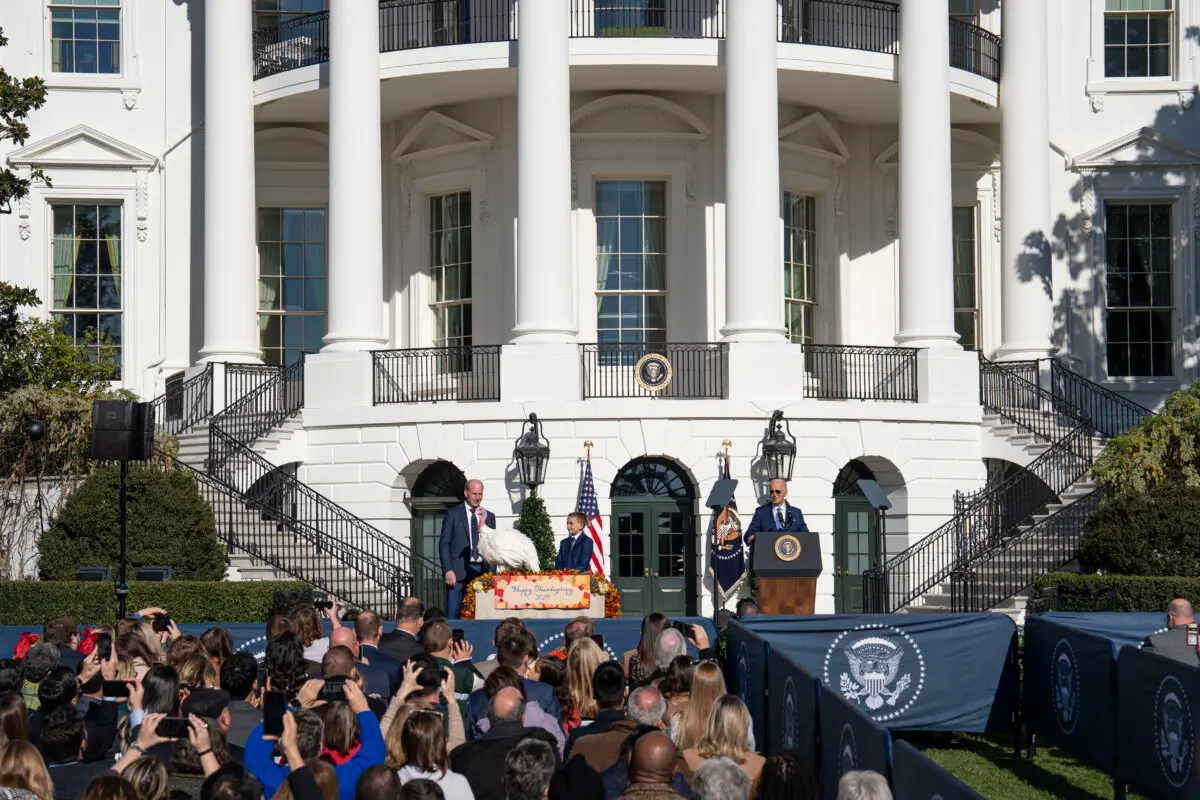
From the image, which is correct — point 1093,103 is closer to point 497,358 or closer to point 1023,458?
point 1023,458

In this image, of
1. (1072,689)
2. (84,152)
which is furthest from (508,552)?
(84,152)

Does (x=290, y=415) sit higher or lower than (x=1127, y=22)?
lower

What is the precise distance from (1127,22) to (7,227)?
21.7 m

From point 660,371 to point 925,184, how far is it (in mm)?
5493

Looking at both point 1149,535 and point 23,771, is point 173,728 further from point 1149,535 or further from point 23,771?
point 1149,535

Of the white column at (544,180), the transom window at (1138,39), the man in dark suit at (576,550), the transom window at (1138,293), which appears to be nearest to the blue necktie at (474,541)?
the man in dark suit at (576,550)

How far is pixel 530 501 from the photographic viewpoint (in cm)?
2750

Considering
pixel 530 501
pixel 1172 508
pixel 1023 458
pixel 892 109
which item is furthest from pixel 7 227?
pixel 1172 508

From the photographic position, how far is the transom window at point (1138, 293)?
34969 mm

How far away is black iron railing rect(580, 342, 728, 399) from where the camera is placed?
2898cm

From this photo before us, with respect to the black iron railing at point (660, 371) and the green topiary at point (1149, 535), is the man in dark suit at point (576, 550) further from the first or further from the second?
the green topiary at point (1149, 535)

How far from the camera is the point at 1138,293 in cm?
3500

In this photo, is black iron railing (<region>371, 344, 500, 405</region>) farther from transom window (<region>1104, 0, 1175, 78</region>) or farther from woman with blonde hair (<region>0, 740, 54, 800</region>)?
woman with blonde hair (<region>0, 740, 54, 800</region>)

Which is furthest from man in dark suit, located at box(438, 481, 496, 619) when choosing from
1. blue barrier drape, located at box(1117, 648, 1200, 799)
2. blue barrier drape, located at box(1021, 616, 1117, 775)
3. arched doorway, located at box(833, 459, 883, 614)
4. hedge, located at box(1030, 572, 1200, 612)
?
blue barrier drape, located at box(1117, 648, 1200, 799)
